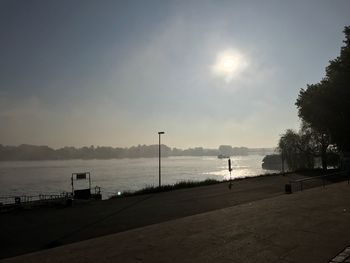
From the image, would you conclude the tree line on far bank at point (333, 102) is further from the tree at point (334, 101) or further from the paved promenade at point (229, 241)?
the paved promenade at point (229, 241)

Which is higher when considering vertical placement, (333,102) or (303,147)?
(333,102)

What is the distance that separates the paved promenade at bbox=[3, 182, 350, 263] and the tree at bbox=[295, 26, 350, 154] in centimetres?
2201

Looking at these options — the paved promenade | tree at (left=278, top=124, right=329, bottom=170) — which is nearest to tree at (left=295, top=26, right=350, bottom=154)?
tree at (left=278, top=124, right=329, bottom=170)

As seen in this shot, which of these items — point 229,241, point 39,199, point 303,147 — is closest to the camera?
point 229,241

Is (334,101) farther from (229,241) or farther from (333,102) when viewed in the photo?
(229,241)

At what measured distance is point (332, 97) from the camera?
114 feet

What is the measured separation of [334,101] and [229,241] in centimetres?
2917

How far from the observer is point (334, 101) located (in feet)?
115

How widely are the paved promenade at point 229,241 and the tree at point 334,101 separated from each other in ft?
72.2

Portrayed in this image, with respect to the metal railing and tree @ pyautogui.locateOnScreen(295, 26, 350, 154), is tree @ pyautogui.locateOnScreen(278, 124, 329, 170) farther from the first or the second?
the metal railing

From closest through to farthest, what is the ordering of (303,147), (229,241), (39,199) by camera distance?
1. (229,241)
2. (39,199)
3. (303,147)

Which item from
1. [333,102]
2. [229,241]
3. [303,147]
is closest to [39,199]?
[229,241]

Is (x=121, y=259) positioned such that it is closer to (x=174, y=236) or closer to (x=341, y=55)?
(x=174, y=236)

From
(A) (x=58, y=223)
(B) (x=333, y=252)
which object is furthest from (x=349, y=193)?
(A) (x=58, y=223)
